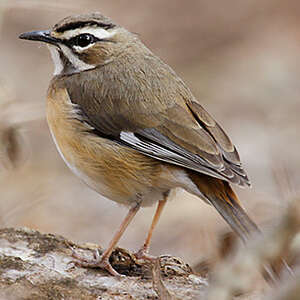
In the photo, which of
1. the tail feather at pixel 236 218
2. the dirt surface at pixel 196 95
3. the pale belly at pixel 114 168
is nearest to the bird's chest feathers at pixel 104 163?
the pale belly at pixel 114 168

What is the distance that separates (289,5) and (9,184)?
8.66 metres

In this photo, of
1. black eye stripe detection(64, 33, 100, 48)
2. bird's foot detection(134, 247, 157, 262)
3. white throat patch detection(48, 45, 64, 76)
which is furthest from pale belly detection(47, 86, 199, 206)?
black eye stripe detection(64, 33, 100, 48)

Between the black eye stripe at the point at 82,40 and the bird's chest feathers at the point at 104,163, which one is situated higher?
the black eye stripe at the point at 82,40

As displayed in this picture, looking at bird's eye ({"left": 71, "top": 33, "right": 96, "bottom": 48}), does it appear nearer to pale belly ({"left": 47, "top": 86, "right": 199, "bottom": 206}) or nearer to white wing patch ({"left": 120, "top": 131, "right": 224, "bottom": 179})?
pale belly ({"left": 47, "top": 86, "right": 199, "bottom": 206})

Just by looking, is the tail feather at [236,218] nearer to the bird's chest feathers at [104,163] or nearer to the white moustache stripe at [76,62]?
the bird's chest feathers at [104,163]

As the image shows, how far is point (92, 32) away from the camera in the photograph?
20.9 feet

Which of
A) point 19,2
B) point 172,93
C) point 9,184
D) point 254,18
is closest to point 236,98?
point 254,18

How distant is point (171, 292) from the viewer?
525 cm

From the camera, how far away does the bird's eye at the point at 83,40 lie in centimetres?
629

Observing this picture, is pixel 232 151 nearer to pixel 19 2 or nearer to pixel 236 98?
pixel 19 2

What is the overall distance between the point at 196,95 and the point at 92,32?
20.3 feet

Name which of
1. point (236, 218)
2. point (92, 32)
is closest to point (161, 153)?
point (236, 218)

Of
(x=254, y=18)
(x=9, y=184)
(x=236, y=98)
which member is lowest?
(x=9, y=184)

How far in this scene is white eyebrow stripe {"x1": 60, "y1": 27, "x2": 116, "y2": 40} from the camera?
20.4 ft
